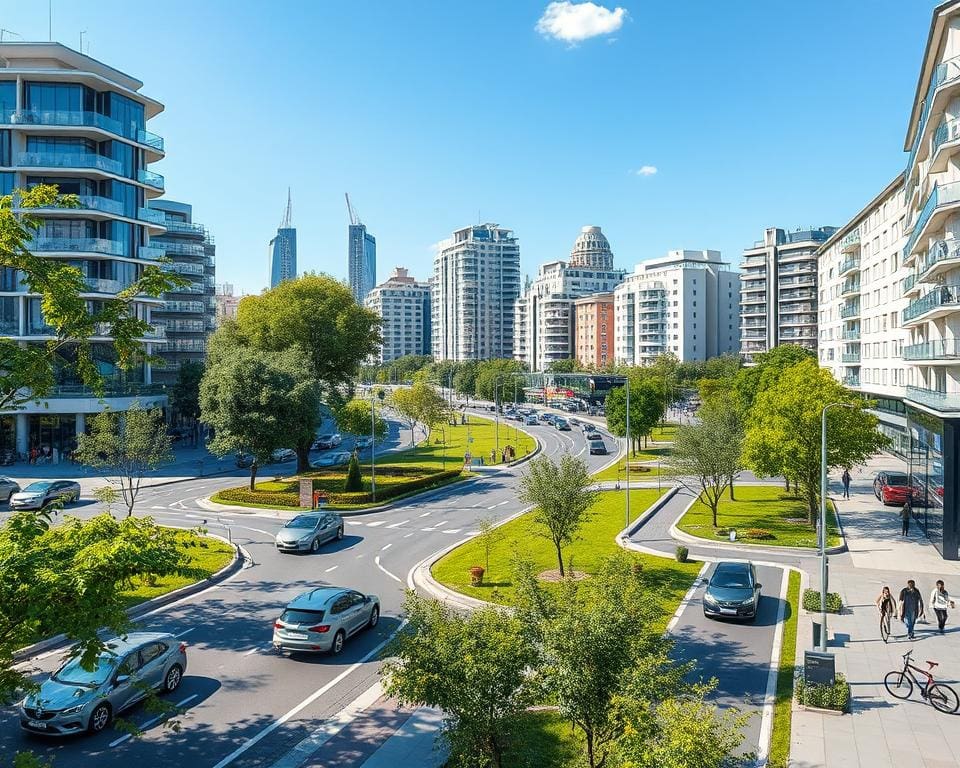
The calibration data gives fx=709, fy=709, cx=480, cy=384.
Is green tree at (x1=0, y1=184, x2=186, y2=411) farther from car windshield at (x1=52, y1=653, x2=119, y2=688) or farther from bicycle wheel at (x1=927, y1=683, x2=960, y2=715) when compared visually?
bicycle wheel at (x1=927, y1=683, x2=960, y2=715)

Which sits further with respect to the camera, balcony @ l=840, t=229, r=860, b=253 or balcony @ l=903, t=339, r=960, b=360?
balcony @ l=840, t=229, r=860, b=253

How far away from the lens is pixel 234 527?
34.5 meters

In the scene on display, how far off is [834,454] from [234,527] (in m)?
28.0

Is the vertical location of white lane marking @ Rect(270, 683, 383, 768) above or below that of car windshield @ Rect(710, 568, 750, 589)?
below

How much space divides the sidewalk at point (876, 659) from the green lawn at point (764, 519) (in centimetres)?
181

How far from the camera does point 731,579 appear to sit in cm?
2198

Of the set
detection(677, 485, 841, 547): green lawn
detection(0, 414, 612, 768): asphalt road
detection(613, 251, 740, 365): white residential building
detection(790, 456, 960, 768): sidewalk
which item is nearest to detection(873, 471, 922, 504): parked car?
detection(677, 485, 841, 547): green lawn

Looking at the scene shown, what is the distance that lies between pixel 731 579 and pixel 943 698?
7.06m

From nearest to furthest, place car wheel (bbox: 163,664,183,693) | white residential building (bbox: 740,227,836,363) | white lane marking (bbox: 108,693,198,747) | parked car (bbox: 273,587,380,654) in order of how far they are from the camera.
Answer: white lane marking (bbox: 108,693,198,747), car wheel (bbox: 163,664,183,693), parked car (bbox: 273,587,380,654), white residential building (bbox: 740,227,836,363)

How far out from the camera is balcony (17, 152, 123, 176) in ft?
179

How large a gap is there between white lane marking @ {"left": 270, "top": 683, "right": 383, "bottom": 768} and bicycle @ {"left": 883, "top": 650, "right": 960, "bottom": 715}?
38.6 feet

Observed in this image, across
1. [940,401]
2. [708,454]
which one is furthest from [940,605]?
[708,454]

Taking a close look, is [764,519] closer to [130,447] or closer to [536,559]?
[536,559]

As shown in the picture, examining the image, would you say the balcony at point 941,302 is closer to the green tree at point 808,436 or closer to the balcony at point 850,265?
the green tree at point 808,436
